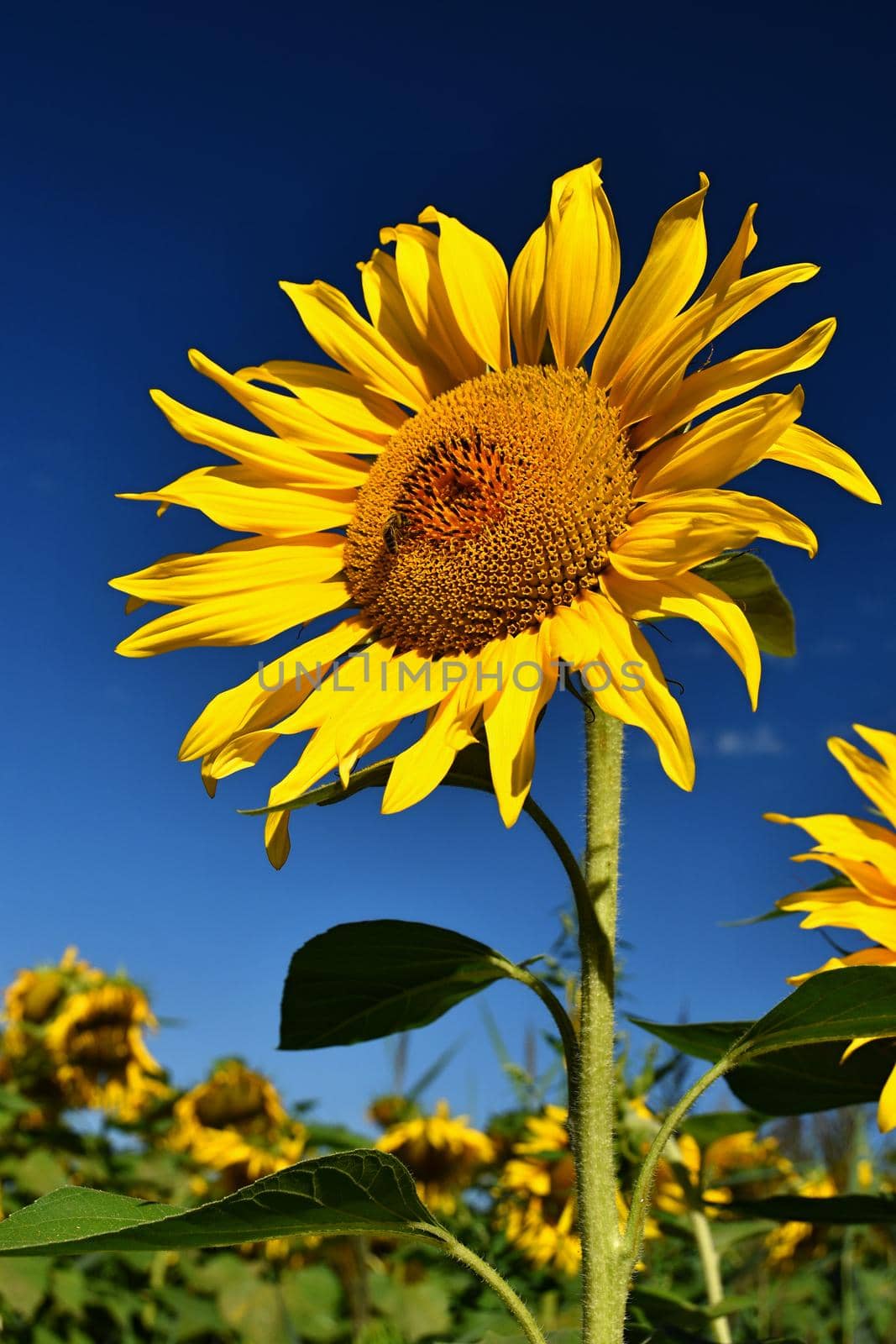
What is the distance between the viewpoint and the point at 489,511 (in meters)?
1.98

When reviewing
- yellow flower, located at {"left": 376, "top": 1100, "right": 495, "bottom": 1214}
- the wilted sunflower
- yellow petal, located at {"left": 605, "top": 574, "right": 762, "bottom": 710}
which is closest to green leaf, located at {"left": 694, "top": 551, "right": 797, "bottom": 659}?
yellow petal, located at {"left": 605, "top": 574, "right": 762, "bottom": 710}

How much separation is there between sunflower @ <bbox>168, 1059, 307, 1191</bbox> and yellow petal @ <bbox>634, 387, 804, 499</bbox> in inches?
203

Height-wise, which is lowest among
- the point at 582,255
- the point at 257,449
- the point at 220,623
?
the point at 220,623

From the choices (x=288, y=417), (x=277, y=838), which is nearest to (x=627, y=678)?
(x=277, y=838)

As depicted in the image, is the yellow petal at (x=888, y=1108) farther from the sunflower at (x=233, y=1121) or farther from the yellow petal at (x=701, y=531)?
the sunflower at (x=233, y=1121)

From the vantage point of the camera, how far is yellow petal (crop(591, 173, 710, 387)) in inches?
71.2

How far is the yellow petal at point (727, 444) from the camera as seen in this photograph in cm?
162

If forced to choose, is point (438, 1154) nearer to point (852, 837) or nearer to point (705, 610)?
point (852, 837)

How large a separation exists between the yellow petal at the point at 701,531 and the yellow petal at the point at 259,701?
23.0 inches

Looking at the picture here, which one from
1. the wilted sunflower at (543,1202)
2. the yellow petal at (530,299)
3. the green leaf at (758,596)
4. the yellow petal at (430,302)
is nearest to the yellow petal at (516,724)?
the green leaf at (758,596)

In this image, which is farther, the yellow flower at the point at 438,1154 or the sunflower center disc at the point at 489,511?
the yellow flower at the point at 438,1154

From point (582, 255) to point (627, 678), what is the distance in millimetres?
782

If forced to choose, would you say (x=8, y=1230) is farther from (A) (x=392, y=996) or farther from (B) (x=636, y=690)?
(B) (x=636, y=690)

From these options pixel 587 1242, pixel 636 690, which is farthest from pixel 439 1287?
pixel 636 690
